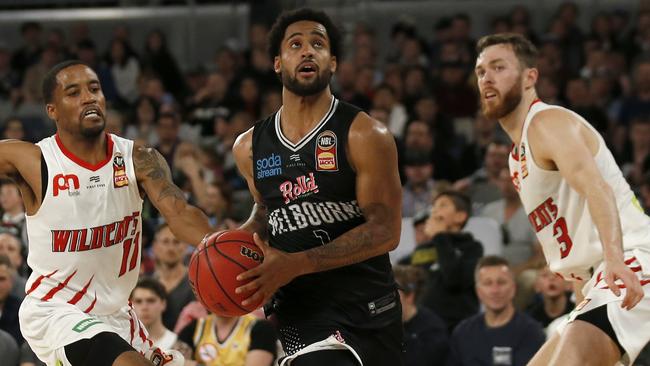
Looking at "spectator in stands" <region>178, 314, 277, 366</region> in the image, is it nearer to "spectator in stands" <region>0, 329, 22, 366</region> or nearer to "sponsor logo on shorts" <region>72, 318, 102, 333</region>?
"spectator in stands" <region>0, 329, 22, 366</region>

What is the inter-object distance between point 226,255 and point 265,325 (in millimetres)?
3050

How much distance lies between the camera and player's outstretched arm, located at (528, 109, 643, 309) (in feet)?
15.8

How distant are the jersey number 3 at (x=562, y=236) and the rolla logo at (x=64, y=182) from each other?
8.15ft

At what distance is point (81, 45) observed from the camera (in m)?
15.0

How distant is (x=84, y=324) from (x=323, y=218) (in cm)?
131

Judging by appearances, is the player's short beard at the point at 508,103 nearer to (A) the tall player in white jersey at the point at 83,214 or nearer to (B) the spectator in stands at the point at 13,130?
(A) the tall player in white jersey at the point at 83,214

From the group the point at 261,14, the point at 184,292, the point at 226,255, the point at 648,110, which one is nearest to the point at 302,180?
the point at 226,255

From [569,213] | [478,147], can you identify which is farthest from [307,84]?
[478,147]

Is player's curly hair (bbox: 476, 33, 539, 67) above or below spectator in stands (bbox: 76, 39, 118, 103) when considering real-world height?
below

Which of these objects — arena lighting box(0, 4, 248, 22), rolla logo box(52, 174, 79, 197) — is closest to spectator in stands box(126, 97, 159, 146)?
arena lighting box(0, 4, 248, 22)

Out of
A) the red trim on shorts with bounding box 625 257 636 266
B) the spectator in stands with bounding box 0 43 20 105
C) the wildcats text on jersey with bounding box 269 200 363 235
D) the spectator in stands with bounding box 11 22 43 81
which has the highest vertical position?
the spectator in stands with bounding box 11 22 43 81

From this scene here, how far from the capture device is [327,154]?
528 cm

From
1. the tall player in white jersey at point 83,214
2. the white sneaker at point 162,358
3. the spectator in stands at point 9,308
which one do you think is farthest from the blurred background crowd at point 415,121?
the tall player in white jersey at point 83,214

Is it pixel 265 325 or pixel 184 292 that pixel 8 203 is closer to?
pixel 184 292
